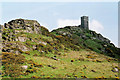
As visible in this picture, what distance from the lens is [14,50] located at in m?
44.4

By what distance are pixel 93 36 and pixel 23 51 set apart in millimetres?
52737

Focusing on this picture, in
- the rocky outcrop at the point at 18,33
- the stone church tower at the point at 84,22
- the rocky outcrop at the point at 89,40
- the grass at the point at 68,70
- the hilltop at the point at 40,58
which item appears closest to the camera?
the grass at the point at 68,70

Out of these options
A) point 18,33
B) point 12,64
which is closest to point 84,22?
point 18,33

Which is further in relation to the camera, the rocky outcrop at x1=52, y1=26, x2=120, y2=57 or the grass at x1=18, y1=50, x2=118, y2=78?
the rocky outcrop at x1=52, y1=26, x2=120, y2=57

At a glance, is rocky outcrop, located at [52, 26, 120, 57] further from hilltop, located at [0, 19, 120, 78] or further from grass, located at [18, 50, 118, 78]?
grass, located at [18, 50, 118, 78]

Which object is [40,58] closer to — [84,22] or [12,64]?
[12,64]

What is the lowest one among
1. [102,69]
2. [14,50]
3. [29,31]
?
[102,69]

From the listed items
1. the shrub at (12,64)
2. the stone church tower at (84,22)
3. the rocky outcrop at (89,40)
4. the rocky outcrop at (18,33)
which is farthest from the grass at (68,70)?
the stone church tower at (84,22)

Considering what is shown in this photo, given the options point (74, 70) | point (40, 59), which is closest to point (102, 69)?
point (74, 70)

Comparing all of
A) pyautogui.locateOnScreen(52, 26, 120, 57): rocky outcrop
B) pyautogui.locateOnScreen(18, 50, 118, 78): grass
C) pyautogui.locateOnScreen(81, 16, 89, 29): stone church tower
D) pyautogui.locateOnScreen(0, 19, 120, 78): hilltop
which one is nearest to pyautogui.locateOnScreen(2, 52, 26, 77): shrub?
pyautogui.locateOnScreen(0, 19, 120, 78): hilltop

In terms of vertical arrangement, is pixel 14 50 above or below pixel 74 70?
above

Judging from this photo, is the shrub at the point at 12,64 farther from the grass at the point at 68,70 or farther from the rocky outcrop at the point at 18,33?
the rocky outcrop at the point at 18,33

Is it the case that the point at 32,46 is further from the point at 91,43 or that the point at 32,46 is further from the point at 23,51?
the point at 91,43

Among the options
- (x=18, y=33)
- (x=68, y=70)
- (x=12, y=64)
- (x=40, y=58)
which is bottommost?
(x=68, y=70)
